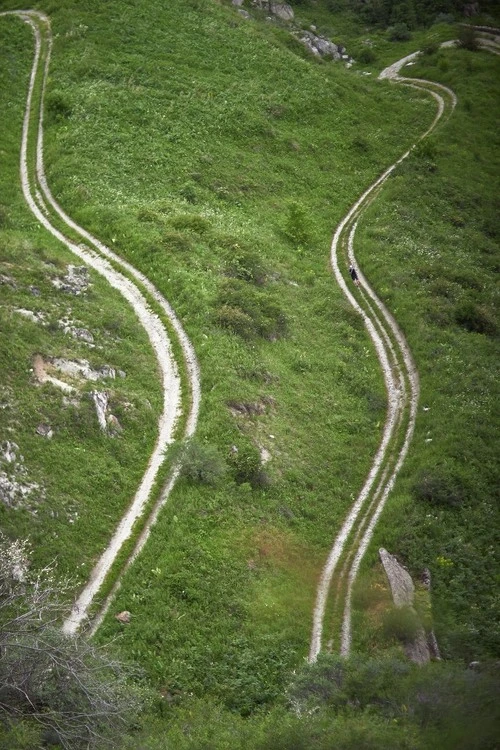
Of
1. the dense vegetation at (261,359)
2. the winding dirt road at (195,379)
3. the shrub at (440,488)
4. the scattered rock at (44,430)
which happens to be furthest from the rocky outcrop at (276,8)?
the scattered rock at (44,430)

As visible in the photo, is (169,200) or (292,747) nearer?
(292,747)

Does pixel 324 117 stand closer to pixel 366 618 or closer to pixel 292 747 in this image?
pixel 366 618

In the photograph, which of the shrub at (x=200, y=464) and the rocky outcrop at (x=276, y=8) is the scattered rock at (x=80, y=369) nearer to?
the shrub at (x=200, y=464)

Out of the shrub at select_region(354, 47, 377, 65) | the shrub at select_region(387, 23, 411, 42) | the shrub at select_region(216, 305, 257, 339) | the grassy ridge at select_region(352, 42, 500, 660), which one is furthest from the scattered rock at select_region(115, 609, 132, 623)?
the shrub at select_region(387, 23, 411, 42)

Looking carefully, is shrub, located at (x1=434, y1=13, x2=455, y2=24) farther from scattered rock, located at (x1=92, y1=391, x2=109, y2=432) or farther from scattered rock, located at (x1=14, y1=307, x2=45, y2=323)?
scattered rock, located at (x1=92, y1=391, x2=109, y2=432)

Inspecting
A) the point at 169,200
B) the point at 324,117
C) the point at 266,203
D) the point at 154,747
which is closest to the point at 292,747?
the point at 154,747

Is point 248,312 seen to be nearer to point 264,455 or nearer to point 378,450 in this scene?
point 378,450

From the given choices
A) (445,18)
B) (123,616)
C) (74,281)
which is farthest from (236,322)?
(445,18)

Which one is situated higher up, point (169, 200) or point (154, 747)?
point (169, 200)
